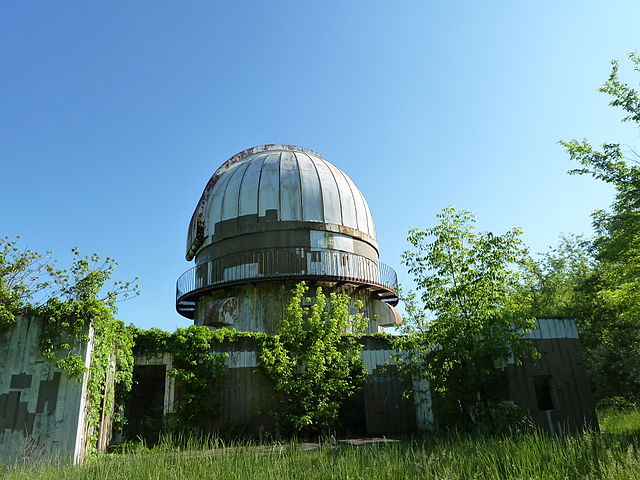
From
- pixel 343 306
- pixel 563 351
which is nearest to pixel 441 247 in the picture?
pixel 343 306

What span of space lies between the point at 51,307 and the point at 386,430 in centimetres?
896

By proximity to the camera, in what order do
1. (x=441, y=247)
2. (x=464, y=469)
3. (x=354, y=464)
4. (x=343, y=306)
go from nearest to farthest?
(x=464, y=469), (x=354, y=464), (x=441, y=247), (x=343, y=306)

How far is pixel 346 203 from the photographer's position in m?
19.0

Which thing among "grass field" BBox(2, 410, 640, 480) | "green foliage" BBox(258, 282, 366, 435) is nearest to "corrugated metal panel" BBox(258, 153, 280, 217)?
"green foliage" BBox(258, 282, 366, 435)

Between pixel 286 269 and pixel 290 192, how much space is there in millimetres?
3289

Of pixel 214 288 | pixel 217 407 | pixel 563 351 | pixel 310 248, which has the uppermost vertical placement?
pixel 310 248

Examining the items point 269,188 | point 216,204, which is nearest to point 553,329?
point 269,188

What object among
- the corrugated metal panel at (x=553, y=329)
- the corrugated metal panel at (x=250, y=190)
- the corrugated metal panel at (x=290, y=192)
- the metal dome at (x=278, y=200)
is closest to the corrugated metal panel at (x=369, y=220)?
the metal dome at (x=278, y=200)

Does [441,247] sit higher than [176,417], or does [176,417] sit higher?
[441,247]

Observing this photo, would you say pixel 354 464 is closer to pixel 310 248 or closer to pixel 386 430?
pixel 386 430

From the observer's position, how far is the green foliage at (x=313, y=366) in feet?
38.3

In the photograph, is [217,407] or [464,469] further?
[217,407]

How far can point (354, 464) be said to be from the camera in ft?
19.3

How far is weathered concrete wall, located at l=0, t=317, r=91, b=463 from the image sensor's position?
8.59m
